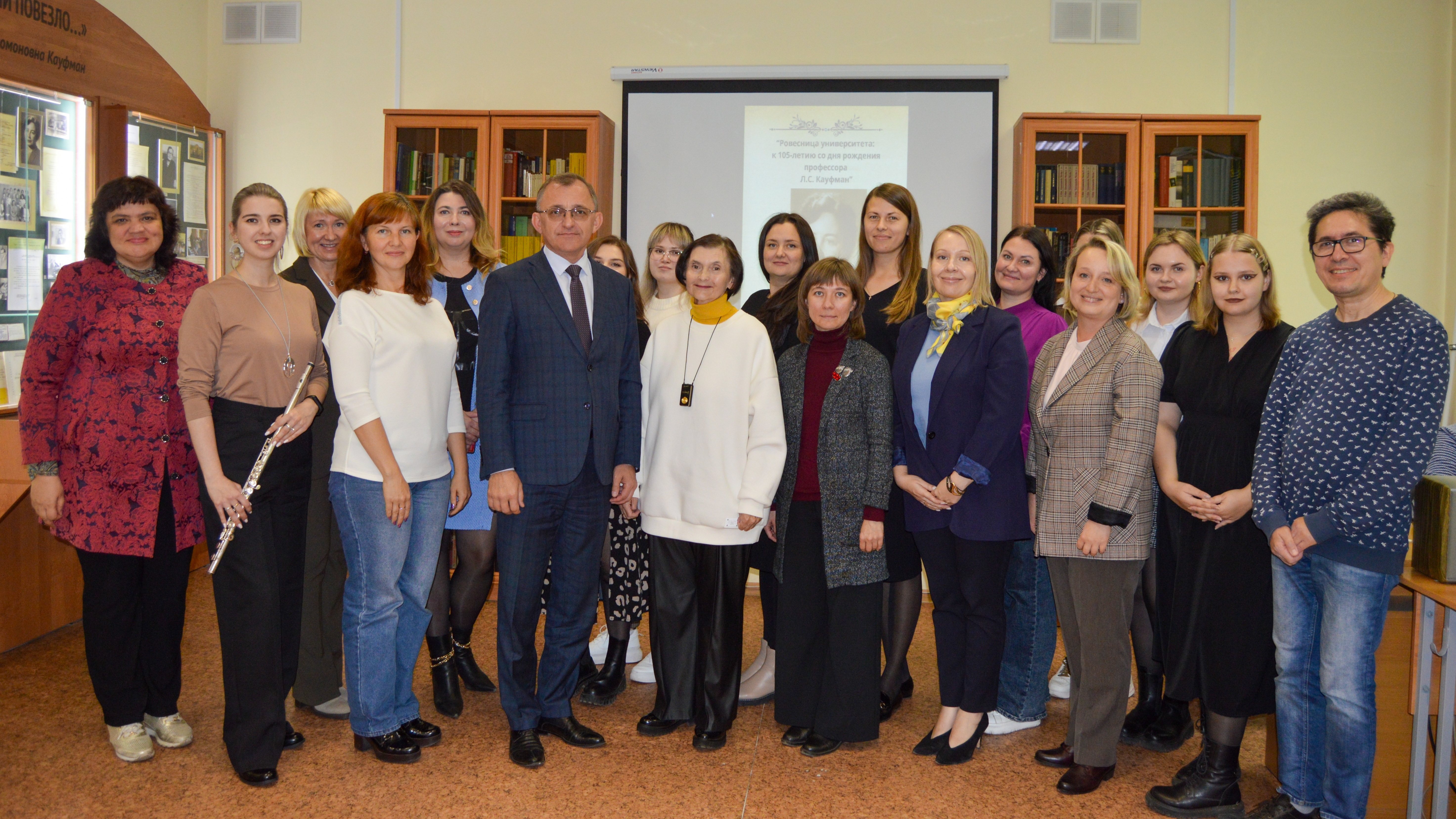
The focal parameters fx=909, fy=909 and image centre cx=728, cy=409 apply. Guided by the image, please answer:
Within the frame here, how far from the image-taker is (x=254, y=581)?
249 centimetres

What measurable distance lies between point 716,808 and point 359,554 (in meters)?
1.21

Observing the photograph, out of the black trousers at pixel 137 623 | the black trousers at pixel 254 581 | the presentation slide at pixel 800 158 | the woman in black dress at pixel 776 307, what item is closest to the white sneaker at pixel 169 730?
the black trousers at pixel 137 623

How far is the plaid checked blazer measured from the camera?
241 cm

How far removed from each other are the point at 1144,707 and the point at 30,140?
18.3ft

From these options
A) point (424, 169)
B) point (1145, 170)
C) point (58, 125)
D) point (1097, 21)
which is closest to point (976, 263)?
point (1145, 170)

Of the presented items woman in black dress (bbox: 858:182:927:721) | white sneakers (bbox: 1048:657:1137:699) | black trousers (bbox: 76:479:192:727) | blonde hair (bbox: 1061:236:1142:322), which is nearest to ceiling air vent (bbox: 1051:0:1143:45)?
woman in black dress (bbox: 858:182:927:721)

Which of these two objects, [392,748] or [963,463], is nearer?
[963,463]

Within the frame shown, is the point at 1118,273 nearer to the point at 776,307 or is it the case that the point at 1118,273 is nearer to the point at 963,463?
the point at 963,463

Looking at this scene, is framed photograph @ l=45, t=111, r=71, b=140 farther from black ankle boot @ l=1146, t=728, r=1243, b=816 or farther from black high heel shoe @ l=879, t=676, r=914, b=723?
black ankle boot @ l=1146, t=728, r=1243, b=816

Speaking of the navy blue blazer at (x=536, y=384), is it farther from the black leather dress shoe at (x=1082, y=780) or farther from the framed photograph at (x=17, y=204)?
the framed photograph at (x=17, y=204)

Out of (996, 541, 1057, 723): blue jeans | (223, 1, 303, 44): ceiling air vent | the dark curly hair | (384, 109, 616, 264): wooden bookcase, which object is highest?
(223, 1, 303, 44): ceiling air vent

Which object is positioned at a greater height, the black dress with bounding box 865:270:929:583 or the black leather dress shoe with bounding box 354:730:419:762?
the black dress with bounding box 865:270:929:583

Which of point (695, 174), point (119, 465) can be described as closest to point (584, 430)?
point (119, 465)

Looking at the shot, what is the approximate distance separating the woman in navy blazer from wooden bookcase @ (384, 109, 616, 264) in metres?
3.30
